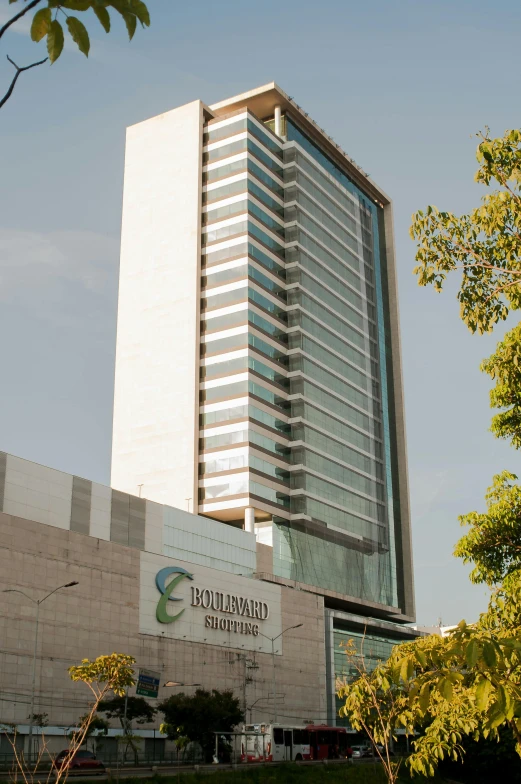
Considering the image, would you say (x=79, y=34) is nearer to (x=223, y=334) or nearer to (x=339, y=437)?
(x=223, y=334)

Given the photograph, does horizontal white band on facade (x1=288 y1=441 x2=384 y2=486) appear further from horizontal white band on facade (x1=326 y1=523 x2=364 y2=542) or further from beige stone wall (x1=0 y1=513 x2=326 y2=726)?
beige stone wall (x1=0 y1=513 x2=326 y2=726)

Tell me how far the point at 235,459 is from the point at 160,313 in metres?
25.9

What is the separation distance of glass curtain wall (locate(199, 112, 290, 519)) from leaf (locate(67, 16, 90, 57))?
10451cm

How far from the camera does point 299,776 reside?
5356 centimetres

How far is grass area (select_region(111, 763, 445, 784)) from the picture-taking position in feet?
155

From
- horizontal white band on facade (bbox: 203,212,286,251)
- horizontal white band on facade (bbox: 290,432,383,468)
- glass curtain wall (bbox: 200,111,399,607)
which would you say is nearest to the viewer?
glass curtain wall (bbox: 200,111,399,607)

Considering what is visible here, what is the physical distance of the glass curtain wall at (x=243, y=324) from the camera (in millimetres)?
112000

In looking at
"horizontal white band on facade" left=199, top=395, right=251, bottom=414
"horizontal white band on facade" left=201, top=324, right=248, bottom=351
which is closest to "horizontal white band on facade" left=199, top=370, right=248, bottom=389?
"horizontal white band on facade" left=199, top=395, right=251, bottom=414

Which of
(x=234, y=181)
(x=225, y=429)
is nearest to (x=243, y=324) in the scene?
(x=225, y=429)

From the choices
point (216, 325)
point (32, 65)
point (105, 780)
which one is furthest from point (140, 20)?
point (216, 325)

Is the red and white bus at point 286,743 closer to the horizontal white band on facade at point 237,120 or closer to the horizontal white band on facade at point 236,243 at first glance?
the horizontal white band on facade at point 236,243

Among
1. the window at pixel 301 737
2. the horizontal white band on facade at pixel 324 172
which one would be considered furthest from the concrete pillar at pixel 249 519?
the horizontal white band on facade at pixel 324 172

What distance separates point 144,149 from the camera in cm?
13588

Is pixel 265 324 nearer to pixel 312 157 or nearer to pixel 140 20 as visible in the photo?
pixel 312 157
